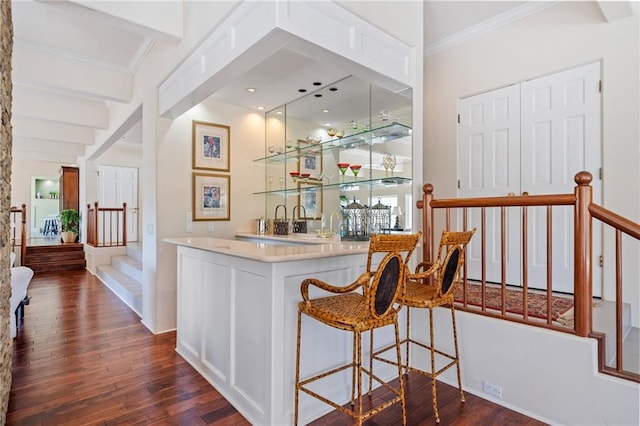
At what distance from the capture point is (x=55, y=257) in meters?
7.76

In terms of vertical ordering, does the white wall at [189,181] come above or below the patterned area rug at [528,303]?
above

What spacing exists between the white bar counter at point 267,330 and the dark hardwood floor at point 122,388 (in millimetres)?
159

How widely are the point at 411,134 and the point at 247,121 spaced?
2.64 m

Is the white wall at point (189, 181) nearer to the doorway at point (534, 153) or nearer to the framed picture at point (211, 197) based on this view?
the framed picture at point (211, 197)

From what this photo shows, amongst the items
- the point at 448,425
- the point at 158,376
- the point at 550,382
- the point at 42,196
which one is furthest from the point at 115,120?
the point at 42,196

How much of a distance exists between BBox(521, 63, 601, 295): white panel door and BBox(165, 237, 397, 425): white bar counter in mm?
1808

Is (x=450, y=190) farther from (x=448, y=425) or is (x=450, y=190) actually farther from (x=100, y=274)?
(x=100, y=274)

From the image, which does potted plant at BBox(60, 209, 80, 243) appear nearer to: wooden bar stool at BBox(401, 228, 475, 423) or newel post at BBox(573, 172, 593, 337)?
wooden bar stool at BBox(401, 228, 475, 423)

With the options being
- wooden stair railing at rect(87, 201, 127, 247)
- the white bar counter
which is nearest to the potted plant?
wooden stair railing at rect(87, 201, 127, 247)

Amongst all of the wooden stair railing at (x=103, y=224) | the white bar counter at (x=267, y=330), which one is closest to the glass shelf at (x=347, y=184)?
the white bar counter at (x=267, y=330)

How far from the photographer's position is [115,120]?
531 centimetres

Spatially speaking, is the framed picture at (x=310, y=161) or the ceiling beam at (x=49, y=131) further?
the ceiling beam at (x=49, y=131)

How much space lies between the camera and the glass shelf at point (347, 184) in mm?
3026

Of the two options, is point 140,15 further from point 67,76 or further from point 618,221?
point 618,221
